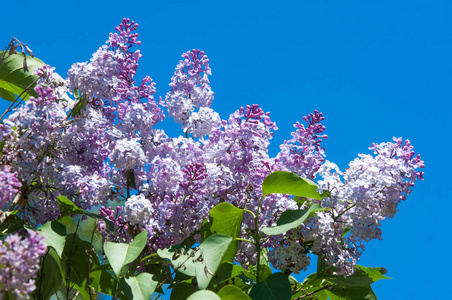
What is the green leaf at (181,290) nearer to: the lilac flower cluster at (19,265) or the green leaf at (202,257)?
the green leaf at (202,257)

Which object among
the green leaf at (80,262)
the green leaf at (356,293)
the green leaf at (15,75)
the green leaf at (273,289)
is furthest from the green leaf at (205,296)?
the green leaf at (15,75)

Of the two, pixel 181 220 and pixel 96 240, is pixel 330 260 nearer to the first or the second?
pixel 181 220

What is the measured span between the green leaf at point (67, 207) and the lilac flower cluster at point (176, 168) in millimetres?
49

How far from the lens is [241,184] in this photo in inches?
51.6

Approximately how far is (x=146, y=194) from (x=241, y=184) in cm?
21

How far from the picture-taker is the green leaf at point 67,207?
3.68 ft

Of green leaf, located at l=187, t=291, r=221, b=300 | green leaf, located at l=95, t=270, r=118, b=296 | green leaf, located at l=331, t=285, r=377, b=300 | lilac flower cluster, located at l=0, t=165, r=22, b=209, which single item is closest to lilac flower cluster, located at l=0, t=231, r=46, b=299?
lilac flower cluster, located at l=0, t=165, r=22, b=209

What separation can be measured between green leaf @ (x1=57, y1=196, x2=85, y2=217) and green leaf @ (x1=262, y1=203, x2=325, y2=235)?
360 mm

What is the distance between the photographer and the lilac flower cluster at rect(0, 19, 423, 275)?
119 centimetres

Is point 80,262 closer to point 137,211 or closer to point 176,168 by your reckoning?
point 137,211

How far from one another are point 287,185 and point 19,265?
1.78 ft

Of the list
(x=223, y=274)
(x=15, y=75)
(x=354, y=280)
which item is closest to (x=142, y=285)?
(x=223, y=274)

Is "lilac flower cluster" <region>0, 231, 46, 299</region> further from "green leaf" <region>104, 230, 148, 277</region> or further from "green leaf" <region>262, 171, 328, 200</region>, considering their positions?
"green leaf" <region>262, 171, 328, 200</region>

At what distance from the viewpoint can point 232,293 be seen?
1050 millimetres
